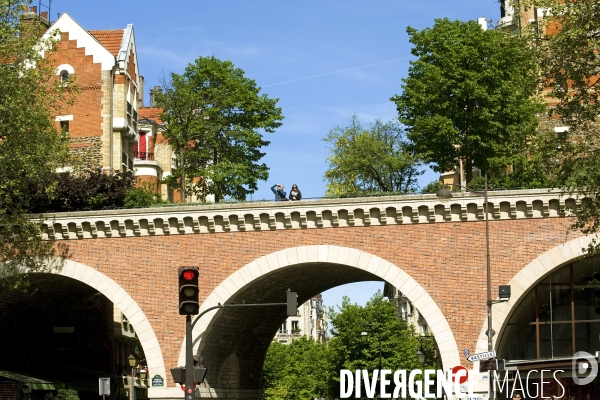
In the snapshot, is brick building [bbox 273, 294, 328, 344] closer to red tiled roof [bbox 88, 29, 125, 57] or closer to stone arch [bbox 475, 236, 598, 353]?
red tiled roof [bbox 88, 29, 125, 57]

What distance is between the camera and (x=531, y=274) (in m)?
38.6

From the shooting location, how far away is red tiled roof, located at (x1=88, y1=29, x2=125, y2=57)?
57.8 m

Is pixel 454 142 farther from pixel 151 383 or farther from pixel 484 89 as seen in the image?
pixel 151 383

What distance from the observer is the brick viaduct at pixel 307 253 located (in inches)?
1524

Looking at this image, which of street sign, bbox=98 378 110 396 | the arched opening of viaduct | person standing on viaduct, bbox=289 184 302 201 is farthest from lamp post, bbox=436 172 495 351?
street sign, bbox=98 378 110 396

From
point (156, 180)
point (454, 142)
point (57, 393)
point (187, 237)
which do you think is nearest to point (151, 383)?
point (187, 237)

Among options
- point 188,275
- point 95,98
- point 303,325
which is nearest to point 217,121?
point 95,98

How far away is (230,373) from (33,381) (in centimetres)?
824

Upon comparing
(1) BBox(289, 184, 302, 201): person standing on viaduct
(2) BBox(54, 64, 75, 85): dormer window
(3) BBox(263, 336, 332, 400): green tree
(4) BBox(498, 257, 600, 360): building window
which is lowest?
(3) BBox(263, 336, 332, 400): green tree

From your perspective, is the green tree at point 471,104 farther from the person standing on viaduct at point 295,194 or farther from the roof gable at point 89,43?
the roof gable at point 89,43

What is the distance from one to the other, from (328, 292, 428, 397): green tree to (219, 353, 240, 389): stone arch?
897 inches

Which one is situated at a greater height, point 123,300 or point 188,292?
point 123,300

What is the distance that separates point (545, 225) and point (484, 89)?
38.5 ft

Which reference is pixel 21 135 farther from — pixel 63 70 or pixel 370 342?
pixel 370 342
